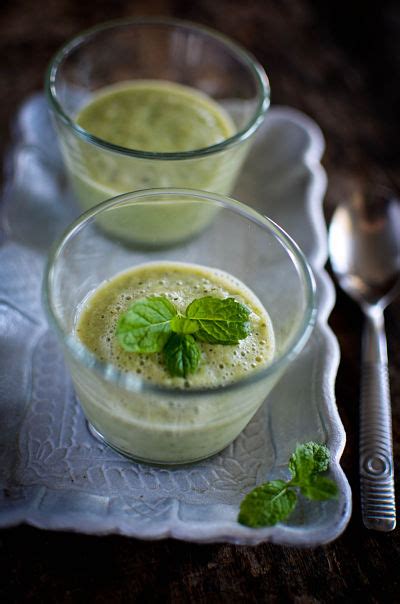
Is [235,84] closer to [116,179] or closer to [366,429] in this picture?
[116,179]

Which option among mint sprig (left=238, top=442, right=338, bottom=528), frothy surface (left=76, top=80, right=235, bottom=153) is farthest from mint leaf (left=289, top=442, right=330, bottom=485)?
frothy surface (left=76, top=80, right=235, bottom=153)

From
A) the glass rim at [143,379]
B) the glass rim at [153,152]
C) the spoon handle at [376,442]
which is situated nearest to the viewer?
the glass rim at [143,379]

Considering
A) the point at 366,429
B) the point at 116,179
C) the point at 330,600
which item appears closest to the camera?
the point at 330,600

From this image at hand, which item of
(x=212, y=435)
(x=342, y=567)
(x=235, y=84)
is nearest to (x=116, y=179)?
(x=235, y=84)

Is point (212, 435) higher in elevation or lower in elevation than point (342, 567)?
higher

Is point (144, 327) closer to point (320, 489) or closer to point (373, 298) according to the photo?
point (320, 489)

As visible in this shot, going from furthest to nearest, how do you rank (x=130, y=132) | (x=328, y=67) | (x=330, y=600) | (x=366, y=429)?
(x=328, y=67)
(x=130, y=132)
(x=366, y=429)
(x=330, y=600)

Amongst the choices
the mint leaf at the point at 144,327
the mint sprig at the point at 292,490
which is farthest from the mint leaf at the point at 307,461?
the mint leaf at the point at 144,327

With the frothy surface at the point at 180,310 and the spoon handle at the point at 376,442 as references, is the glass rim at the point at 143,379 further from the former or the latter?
the spoon handle at the point at 376,442
